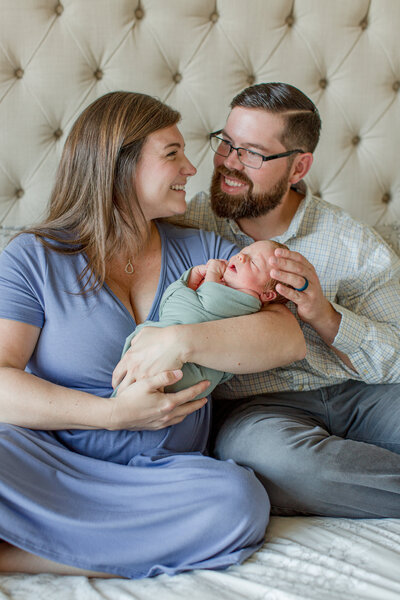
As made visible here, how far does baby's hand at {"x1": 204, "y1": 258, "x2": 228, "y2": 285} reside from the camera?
1.37 meters

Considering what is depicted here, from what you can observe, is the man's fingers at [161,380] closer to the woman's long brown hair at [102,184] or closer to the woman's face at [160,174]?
the woman's long brown hair at [102,184]

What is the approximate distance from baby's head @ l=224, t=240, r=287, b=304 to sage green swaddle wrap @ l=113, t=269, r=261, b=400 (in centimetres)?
3

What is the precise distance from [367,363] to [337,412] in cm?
18

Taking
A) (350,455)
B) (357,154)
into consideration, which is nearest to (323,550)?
(350,455)

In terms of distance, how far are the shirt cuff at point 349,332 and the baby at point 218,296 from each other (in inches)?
11.1

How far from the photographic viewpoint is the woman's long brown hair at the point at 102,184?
144 cm

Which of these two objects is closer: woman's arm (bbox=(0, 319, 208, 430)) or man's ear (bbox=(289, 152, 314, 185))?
woman's arm (bbox=(0, 319, 208, 430))

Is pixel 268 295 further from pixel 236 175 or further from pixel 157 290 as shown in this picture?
pixel 236 175

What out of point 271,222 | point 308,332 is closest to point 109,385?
point 308,332

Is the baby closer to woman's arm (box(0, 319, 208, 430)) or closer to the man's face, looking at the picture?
woman's arm (box(0, 319, 208, 430))

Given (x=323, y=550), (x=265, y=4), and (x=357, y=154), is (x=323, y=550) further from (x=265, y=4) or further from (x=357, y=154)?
(x=265, y=4)

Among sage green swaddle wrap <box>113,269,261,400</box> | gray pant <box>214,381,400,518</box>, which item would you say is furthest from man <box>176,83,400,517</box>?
sage green swaddle wrap <box>113,269,261,400</box>

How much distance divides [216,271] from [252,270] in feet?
0.30

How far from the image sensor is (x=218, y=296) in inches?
52.2
